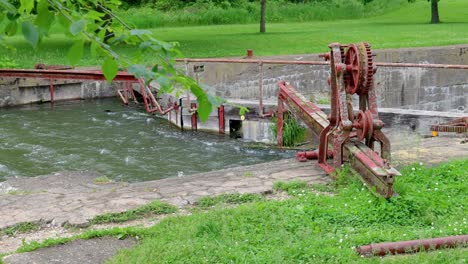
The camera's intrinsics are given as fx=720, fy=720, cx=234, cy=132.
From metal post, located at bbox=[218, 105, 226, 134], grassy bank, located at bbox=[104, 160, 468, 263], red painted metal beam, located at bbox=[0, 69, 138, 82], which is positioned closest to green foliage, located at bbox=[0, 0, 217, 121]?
grassy bank, located at bbox=[104, 160, 468, 263]

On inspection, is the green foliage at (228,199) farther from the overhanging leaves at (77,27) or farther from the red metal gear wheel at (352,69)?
the overhanging leaves at (77,27)

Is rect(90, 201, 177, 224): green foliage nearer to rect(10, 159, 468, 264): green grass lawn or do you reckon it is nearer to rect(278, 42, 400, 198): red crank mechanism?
rect(10, 159, 468, 264): green grass lawn

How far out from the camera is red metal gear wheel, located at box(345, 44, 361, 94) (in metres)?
8.80

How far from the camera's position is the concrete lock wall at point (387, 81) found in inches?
821

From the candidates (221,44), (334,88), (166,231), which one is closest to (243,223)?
(166,231)

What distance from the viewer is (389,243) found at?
6.12m

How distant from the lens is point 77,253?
648 cm

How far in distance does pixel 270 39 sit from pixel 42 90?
1087 centimetres

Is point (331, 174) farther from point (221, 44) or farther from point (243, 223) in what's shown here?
point (221, 44)

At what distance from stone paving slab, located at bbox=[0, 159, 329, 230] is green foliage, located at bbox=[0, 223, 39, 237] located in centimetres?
8

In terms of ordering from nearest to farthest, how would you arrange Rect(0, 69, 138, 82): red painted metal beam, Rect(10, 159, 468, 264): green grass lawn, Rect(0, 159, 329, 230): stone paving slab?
Rect(10, 159, 468, 264): green grass lawn < Rect(0, 159, 329, 230): stone paving slab < Rect(0, 69, 138, 82): red painted metal beam

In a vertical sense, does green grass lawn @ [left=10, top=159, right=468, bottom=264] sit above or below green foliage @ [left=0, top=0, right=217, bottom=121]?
below

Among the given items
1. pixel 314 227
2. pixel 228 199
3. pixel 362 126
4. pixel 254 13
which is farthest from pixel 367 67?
pixel 254 13

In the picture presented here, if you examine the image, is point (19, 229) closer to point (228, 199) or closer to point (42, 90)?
point (228, 199)
